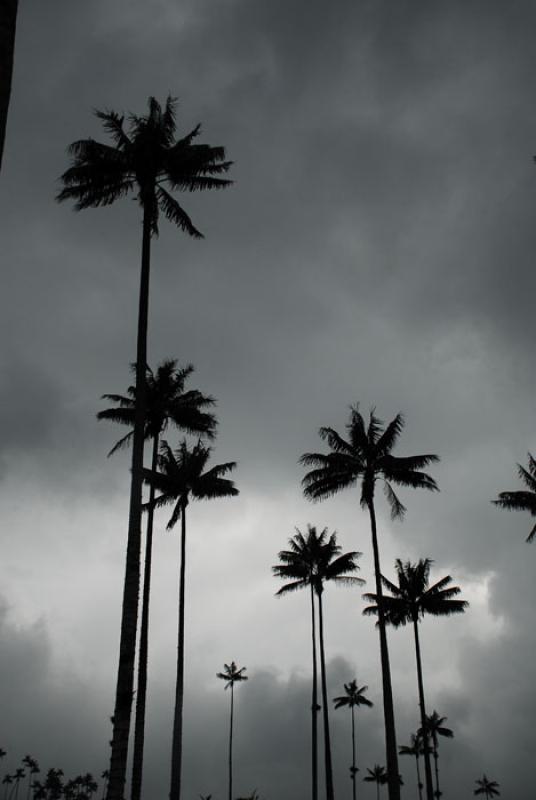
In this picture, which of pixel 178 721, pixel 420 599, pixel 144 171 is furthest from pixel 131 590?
pixel 420 599

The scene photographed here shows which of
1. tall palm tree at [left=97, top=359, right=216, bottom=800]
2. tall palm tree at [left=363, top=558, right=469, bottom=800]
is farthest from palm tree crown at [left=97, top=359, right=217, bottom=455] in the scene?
Answer: tall palm tree at [left=363, top=558, right=469, bottom=800]

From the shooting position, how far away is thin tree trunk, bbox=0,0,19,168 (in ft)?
14.6

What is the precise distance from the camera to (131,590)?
17047 millimetres

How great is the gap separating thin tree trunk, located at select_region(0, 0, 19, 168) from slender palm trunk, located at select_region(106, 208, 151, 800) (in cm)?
1417

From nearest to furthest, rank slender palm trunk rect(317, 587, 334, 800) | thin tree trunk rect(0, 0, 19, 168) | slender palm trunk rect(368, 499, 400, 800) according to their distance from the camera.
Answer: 1. thin tree trunk rect(0, 0, 19, 168)
2. slender palm trunk rect(368, 499, 400, 800)
3. slender palm trunk rect(317, 587, 334, 800)

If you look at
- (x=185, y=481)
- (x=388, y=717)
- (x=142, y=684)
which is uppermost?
(x=185, y=481)

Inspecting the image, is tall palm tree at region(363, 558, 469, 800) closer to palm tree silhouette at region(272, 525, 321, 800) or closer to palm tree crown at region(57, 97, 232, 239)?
palm tree silhouette at region(272, 525, 321, 800)

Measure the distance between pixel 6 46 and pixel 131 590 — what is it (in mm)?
14623

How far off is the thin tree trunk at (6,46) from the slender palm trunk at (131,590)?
46.5 ft

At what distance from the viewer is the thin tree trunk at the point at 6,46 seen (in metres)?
4.46

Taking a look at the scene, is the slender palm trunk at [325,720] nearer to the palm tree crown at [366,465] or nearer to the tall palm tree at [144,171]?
the palm tree crown at [366,465]

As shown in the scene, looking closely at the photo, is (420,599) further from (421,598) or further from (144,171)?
(144,171)

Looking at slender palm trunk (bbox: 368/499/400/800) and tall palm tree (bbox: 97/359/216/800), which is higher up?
tall palm tree (bbox: 97/359/216/800)

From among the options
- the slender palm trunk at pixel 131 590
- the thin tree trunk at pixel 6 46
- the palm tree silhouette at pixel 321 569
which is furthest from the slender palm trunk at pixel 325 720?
the thin tree trunk at pixel 6 46
